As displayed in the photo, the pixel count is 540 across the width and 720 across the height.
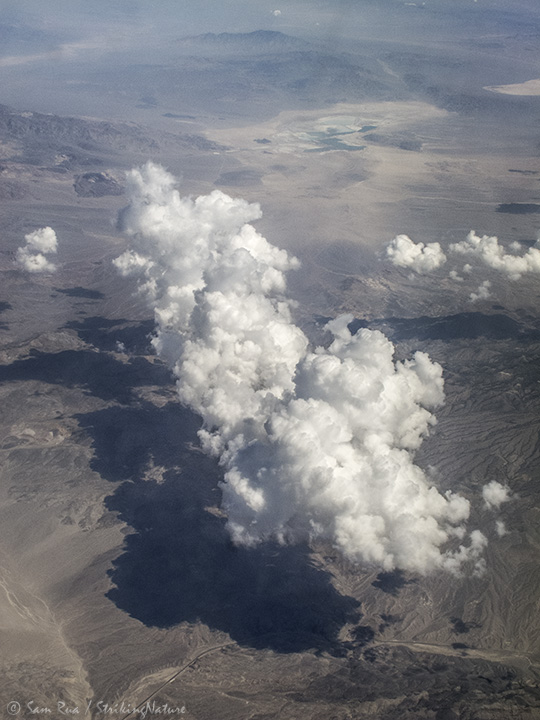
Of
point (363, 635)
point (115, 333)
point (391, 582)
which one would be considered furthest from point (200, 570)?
point (115, 333)

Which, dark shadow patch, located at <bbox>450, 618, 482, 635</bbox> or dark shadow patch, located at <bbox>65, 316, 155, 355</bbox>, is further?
dark shadow patch, located at <bbox>65, 316, 155, 355</bbox>

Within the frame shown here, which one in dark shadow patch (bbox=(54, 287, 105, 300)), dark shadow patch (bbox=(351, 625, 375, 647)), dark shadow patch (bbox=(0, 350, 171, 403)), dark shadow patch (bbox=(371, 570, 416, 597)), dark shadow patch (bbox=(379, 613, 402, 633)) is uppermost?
dark shadow patch (bbox=(54, 287, 105, 300))

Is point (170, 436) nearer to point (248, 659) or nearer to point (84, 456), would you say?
point (84, 456)

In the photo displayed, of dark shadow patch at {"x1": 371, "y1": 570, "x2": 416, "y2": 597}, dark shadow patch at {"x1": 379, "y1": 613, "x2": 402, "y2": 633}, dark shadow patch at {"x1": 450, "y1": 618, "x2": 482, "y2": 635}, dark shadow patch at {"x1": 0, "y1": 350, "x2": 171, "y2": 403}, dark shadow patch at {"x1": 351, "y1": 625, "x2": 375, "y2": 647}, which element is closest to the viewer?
dark shadow patch at {"x1": 351, "y1": 625, "x2": 375, "y2": 647}

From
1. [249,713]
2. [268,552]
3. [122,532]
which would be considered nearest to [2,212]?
[122,532]

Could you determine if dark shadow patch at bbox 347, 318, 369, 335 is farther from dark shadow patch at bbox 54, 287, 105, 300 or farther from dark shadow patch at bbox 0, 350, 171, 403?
dark shadow patch at bbox 54, 287, 105, 300

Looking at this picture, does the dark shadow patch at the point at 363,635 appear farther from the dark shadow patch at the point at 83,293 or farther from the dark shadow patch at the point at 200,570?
the dark shadow patch at the point at 83,293

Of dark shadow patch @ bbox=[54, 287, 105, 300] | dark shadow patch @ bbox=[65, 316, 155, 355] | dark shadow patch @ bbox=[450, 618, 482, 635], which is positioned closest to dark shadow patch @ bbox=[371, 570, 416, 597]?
dark shadow patch @ bbox=[450, 618, 482, 635]
